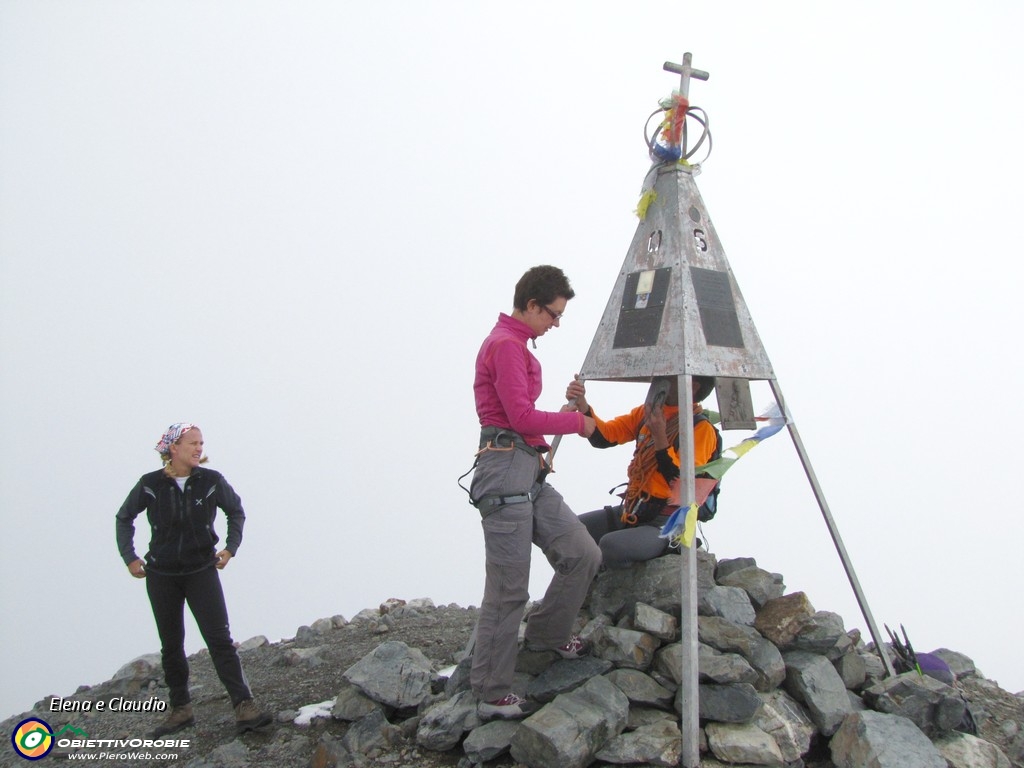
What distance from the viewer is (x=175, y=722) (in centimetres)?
510

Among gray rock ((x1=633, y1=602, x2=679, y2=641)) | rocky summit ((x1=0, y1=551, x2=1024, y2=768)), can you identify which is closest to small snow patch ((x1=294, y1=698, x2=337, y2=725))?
rocky summit ((x1=0, y1=551, x2=1024, y2=768))

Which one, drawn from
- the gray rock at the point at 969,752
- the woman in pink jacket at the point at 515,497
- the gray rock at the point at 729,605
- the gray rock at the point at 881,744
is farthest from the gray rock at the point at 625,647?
the gray rock at the point at 969,752

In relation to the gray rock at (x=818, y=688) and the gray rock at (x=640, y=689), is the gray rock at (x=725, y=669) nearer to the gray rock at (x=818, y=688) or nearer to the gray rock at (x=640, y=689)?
the gray rock at (x=640, y=689)

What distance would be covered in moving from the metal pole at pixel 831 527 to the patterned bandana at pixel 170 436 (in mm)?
3836

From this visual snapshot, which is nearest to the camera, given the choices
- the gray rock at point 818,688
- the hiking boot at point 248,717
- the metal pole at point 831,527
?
the gray rock at point 818,688

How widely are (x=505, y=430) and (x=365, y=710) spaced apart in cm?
215

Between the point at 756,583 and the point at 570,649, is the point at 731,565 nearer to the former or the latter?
the point at 756,583

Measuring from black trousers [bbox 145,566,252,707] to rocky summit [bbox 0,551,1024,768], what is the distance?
0.43 metres

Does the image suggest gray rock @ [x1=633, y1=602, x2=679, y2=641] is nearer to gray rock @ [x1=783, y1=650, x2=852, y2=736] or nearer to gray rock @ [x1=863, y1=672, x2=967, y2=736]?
gray rock @ [x1=783, y1=650, x2=852, y2=736]

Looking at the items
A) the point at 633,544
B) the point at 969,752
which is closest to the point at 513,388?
the point at 633,544

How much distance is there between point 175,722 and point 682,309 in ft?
14.0

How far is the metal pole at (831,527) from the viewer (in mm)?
5117

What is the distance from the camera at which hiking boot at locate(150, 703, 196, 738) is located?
5074 millimetres

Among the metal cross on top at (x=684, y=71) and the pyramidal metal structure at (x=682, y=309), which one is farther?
the metal cross on top at (x=684, y=71)
